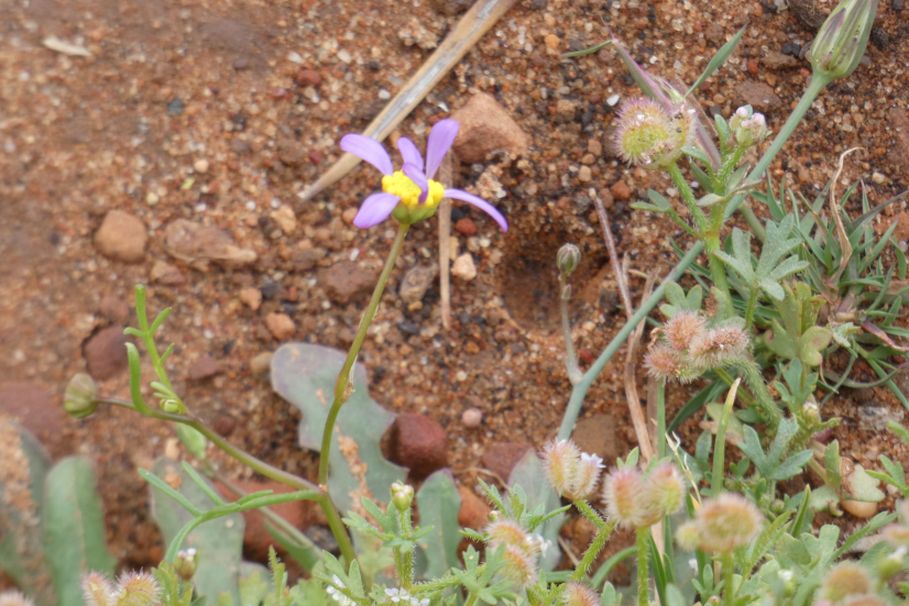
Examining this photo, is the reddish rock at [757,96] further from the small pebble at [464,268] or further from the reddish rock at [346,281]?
the reddish rock at [346,281]

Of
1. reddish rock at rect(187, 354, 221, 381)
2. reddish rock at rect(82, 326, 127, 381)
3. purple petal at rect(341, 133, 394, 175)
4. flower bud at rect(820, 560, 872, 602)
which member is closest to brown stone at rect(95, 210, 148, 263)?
reddish rock at rect(82, 326, 127, 381)

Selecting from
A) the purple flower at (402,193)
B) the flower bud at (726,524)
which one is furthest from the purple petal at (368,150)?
the flower bud at (726,524)

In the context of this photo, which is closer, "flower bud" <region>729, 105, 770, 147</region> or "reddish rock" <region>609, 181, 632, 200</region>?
"flower bud" <region>729, 105, 770, 147</region>

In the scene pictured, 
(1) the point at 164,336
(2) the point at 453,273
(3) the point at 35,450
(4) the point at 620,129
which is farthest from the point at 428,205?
(3) the point at 35,450

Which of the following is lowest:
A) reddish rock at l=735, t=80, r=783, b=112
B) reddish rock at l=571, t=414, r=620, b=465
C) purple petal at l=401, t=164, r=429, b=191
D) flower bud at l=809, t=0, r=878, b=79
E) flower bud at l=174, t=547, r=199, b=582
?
Answer: flower bud at l=174, t=547, r=199, b=582

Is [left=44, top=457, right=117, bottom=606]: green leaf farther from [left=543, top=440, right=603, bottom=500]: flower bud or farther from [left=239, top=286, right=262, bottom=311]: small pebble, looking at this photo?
[left=543, top=440, right=603, bottom=500]: flower bud

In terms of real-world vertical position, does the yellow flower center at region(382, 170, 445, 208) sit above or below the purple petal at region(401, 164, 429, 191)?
below

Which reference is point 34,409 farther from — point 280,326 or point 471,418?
point 471,418

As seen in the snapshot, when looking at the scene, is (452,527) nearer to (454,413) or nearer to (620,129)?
(454,413)
